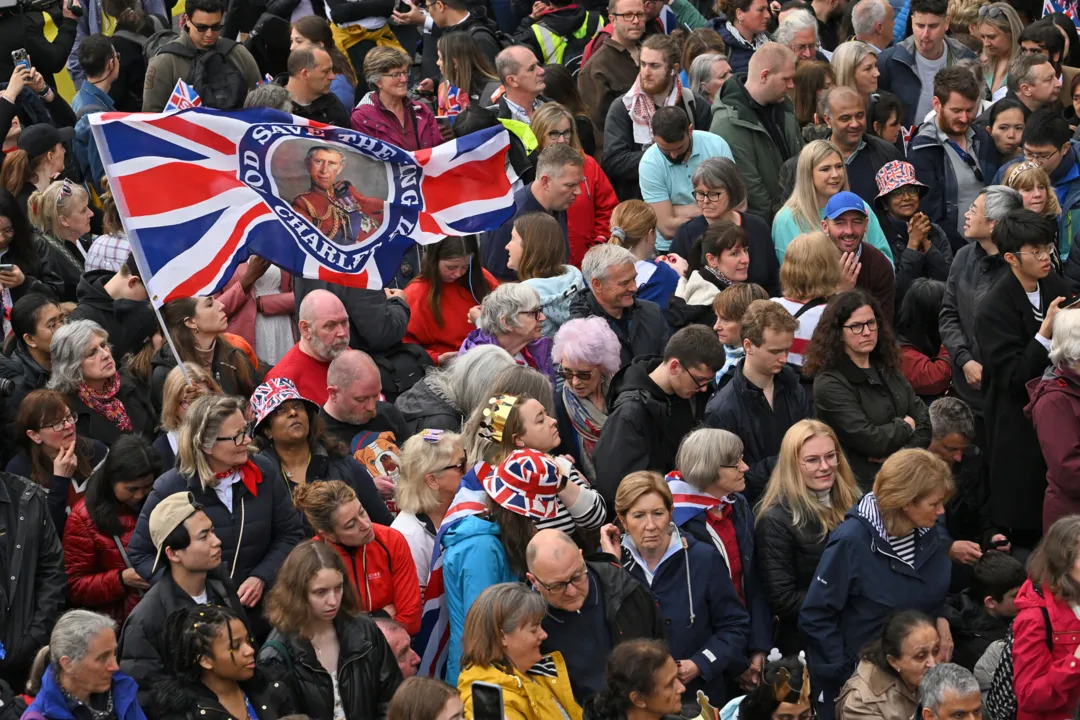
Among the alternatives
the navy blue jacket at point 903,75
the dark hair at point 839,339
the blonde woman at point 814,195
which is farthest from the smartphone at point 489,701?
the navy blue jacket at point 903,75

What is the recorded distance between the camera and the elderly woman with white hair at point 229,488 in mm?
7926

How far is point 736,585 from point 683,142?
391 cm

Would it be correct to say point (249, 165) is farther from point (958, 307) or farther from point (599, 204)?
point (958, 307)

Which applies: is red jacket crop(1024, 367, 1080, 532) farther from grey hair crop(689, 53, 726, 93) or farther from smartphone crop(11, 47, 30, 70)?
smartphone crop(11, 47, 30, 70)

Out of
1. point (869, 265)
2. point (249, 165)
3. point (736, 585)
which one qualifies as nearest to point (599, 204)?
point (869, 265)

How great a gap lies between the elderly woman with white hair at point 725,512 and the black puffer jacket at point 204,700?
6.50ft

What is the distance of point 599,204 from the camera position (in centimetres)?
1148

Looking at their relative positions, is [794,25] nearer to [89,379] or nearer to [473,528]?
[89,379]

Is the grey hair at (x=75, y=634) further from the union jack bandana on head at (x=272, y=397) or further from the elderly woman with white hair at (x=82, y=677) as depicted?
the union jack bandana on head at (x=272, y=397)

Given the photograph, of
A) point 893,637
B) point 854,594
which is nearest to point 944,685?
point 893,637

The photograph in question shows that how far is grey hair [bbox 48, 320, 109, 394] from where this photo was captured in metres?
8.85

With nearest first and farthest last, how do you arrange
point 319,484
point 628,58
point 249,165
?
point 319,484 < point 249,165 < point 628,58

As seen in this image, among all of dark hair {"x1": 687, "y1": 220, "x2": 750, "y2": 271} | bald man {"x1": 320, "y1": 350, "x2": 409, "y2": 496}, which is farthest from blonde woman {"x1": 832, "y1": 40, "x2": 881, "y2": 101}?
bald man {"x1": 320, "y1": 350, "x2": 409, "y2": 496}

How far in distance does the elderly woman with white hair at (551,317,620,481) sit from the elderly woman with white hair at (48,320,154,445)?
87.2 inches
